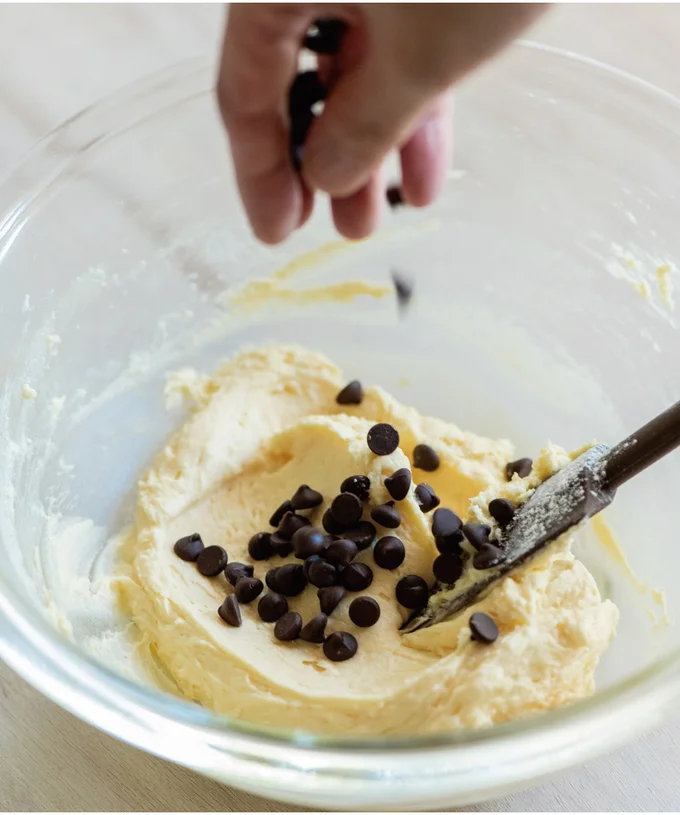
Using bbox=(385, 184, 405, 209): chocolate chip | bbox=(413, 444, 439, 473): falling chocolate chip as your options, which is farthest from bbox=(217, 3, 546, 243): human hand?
bbox=(413, 444, 439, 473): falling chocolate chip

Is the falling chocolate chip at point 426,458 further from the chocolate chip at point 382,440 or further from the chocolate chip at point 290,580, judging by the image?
the chocolate chip at point 290,580

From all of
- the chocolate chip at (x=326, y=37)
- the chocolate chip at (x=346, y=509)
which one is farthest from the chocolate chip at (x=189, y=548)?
the chocolate chip at (x=326, y=37)

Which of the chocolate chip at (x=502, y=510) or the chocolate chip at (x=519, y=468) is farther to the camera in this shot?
the chocolate chip at (x=519, y=468)

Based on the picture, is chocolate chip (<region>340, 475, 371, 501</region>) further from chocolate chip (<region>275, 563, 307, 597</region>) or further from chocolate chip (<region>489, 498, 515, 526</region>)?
chocolate chip (<region>489, 498, 515, 526</region>)

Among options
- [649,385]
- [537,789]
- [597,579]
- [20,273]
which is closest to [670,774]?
[537,789]

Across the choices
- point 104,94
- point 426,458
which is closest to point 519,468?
point 426,458

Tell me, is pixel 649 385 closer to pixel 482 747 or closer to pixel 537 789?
pixel 537 789
